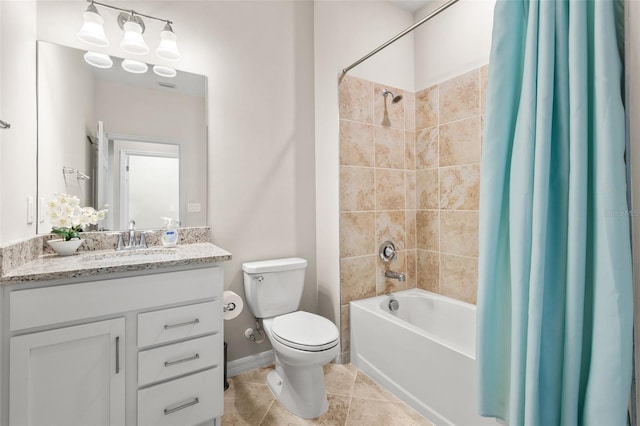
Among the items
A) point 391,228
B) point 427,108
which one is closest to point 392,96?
point 427,108

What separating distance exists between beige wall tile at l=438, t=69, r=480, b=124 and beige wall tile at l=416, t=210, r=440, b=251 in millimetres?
729

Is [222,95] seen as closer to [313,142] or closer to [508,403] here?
[313,142]

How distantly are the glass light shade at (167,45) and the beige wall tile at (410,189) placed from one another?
73.1 inches

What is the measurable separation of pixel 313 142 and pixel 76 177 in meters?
1.52

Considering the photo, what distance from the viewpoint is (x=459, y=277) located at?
227cm

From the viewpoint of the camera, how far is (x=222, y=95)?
204 cm

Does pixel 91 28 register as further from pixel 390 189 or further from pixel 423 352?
pixel 423 352

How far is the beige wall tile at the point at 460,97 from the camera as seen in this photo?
7.02 feet

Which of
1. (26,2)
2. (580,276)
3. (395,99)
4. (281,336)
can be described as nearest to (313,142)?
(395,99)

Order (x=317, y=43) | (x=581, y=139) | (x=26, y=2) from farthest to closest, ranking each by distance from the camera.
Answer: (x=317, y=43)
(x=26, y=2)
(x=581, y=139)

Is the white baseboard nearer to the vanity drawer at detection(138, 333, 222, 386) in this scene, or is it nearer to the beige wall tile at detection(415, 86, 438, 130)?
the vanity drawer at detection(138, 333, 222, 386)

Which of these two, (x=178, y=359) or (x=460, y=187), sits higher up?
(x=460, y=187)

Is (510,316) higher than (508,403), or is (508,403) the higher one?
(510,316)

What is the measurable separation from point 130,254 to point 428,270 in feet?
6.88
